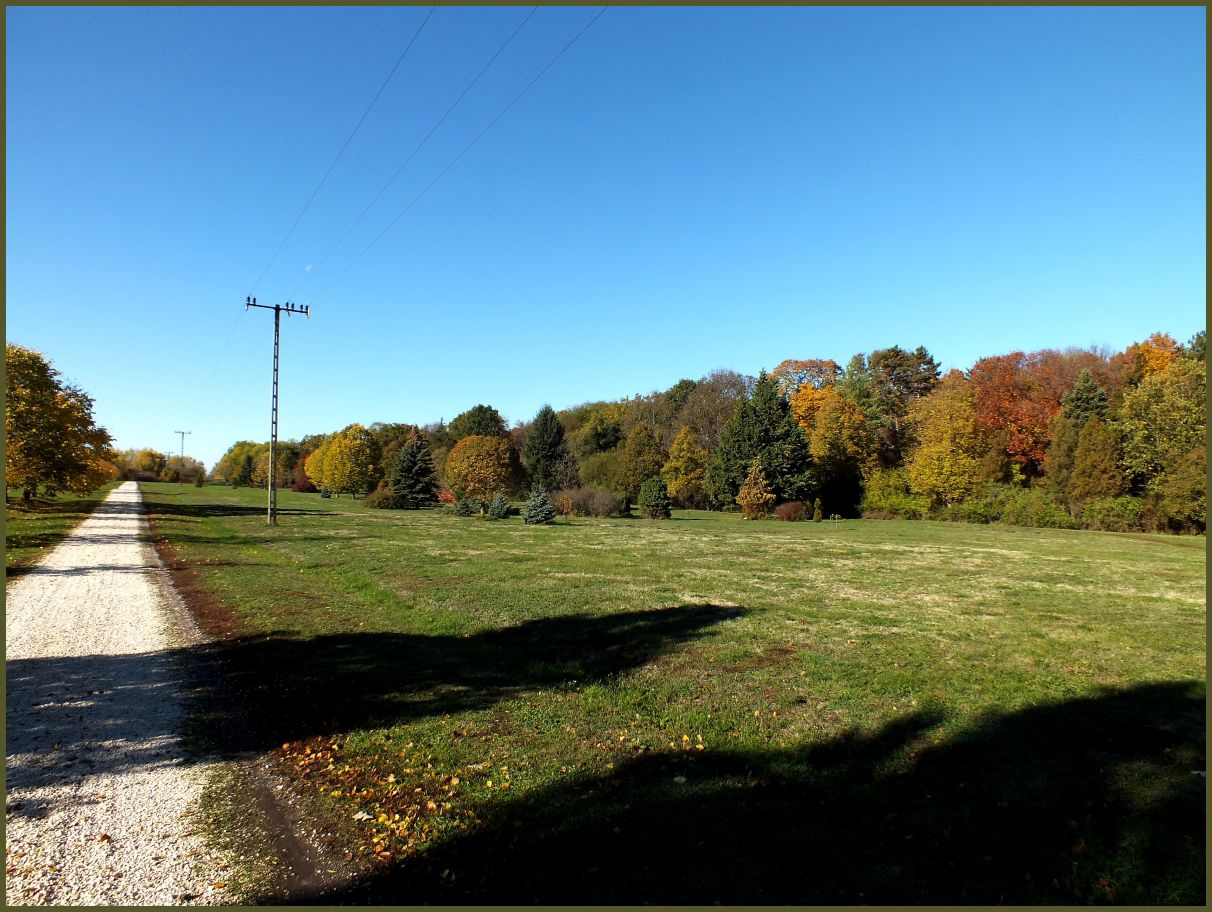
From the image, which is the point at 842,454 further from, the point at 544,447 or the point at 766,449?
the point at 544,447

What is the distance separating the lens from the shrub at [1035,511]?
41.5 meters

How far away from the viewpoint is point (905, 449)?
191 feet

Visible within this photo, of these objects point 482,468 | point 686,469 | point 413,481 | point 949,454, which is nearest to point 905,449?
Answer: point 949,454

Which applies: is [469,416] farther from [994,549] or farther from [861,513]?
[994,549]

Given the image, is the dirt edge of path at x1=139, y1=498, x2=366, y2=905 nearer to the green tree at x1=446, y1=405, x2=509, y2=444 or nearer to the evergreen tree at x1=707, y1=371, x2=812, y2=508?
the evergreen tree at x1=707, y1=371, x2=812, y2=508

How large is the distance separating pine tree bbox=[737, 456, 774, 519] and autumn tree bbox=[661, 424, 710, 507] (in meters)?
10.2

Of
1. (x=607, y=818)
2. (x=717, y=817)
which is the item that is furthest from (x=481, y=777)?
(x=717, y=817)

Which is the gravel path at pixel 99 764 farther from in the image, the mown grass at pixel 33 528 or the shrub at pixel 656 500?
the shrub at pixel 656 500

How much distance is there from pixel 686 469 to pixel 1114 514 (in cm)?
3129

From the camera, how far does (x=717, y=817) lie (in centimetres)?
488

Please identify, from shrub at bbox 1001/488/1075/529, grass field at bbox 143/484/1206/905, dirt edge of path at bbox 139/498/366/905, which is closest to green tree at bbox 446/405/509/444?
shrub at bbox 1001/488/1075/529

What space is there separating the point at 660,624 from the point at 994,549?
21.0m

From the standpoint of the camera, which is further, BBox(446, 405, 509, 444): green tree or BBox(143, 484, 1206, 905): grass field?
BBox(446, 405, 509, 444): green tree

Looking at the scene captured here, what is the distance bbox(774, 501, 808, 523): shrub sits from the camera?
1794 inches
